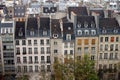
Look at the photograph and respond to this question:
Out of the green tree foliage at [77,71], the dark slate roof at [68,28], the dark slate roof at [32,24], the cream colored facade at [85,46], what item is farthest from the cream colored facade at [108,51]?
the dark slate roof at [32,24]

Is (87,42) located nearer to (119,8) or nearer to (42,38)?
(42,38)

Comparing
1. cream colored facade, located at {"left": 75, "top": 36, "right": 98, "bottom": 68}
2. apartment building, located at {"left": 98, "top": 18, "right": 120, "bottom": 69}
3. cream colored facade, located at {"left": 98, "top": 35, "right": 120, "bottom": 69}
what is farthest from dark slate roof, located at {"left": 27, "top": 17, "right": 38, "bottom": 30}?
cream colored facade, located at {"left": 98, "top": 35, "right": 120, "bottom": 69}

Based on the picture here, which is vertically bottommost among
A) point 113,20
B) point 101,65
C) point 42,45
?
point 101,65

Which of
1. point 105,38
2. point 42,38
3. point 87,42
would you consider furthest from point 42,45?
point 105,38

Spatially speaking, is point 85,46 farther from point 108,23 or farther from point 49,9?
point 49,9

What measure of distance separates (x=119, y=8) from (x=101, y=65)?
6373cm

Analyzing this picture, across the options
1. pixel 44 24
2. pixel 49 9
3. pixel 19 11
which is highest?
pixel 44 24

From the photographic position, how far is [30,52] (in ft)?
258

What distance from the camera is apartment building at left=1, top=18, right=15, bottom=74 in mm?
77188

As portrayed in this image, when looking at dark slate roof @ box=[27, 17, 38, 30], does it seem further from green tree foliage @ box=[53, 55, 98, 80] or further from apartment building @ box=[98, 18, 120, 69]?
apartment building @ box=[98, 18, 120, 69]

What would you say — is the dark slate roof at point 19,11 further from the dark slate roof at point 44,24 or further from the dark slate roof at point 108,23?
the dark slate roof at point 108,23

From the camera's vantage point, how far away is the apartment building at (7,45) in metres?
77.2

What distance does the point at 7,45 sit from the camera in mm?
77812

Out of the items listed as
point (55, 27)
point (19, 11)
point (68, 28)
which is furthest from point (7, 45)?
point (19, 11)
